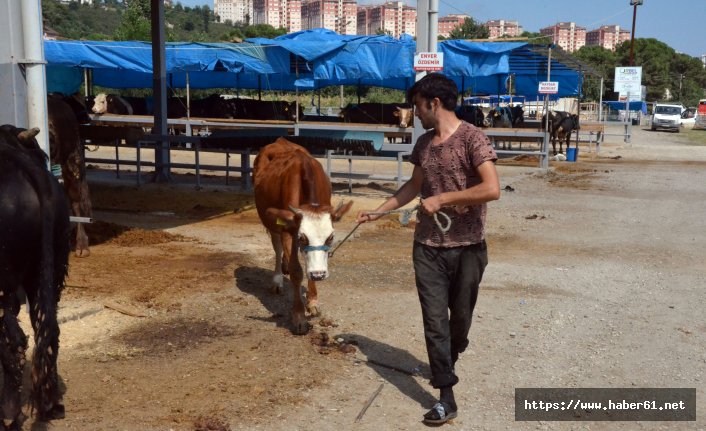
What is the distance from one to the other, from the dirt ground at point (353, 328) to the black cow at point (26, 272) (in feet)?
1.51

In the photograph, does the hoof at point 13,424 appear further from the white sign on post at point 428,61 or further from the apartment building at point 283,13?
the apartment building at point 283,13

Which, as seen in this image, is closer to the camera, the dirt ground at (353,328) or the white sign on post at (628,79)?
the dirt ground at (353,328)

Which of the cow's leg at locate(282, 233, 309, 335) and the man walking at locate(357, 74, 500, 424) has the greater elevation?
the man walking at locate(357, 74, 500, 424)

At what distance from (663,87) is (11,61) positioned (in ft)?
343

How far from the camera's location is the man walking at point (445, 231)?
16.3ft

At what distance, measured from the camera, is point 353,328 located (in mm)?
7047

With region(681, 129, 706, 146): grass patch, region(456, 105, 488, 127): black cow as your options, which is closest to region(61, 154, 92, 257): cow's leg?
region(456, 105, 488, 127): black cow

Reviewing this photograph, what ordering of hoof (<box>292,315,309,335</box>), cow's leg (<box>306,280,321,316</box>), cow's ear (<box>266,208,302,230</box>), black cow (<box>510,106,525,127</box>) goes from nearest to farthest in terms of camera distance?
cow's ear (<box>266,208,302,230</box>), hoof (<box>292,315,309,335</box>), cow's leg (<box>306,280,321,316</box>), black cow (<box>510,106,525,127</box>)

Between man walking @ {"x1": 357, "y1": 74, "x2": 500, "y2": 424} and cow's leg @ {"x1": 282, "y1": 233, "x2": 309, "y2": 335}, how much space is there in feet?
6.32

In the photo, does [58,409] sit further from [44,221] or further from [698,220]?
[698,220]

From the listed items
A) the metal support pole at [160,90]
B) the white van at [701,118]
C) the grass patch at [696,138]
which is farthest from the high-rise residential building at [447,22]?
the metal support pole at [160,90]

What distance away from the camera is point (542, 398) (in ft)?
17.9

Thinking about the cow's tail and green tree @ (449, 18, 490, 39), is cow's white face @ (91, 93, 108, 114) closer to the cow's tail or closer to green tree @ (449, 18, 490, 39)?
the cow's tail

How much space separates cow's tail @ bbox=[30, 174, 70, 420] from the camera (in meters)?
4.41
